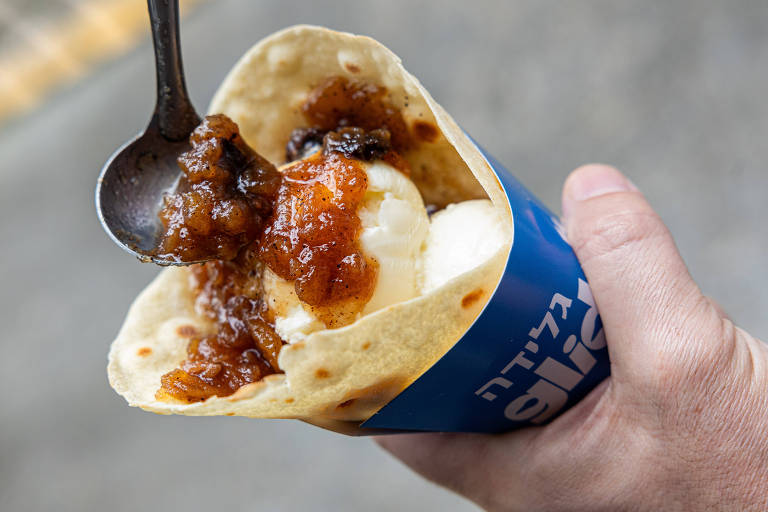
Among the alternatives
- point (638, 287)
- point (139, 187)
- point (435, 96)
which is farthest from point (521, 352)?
point (435, 96)

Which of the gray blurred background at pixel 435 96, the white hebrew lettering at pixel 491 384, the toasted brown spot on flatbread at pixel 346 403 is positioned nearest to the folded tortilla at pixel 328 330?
the toasted brown spot on flatbread at pixel 346 403

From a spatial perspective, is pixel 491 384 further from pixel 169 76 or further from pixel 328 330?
pixel 169 76

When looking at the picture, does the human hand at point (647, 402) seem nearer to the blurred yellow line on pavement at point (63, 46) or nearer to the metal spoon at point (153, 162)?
→ the metal spoon at point (153, 162)

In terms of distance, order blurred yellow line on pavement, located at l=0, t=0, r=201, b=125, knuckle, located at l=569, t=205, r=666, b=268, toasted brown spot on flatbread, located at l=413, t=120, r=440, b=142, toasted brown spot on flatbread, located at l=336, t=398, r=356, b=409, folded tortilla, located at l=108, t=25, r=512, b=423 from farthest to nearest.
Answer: blurred yellow line on pavement, located at l=0, t=0, r=201, b=125 → toasted brown spot on flatbread, located at l=413, t=120, r=440, b=142 → knuckle, located at l=569, t=205, r=666, b=268 → toasted brown spot on flatbread, located at l=336, t=398, r=356, b=409 → folded tortilla, located at l=108, t=25, r=512, b=423

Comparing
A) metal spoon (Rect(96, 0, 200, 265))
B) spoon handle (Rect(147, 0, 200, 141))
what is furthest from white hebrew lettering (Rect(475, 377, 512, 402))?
spoon handle (Rect(147, 0, 200, 141))

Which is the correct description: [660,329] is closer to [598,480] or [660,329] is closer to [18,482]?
[598,480]

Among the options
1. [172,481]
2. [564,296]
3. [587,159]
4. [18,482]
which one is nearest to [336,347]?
[564,296]

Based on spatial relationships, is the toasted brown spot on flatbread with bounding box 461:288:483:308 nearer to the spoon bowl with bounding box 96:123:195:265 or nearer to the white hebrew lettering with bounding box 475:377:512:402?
the white hebrew lettering with bounding box 475:377:512:402
